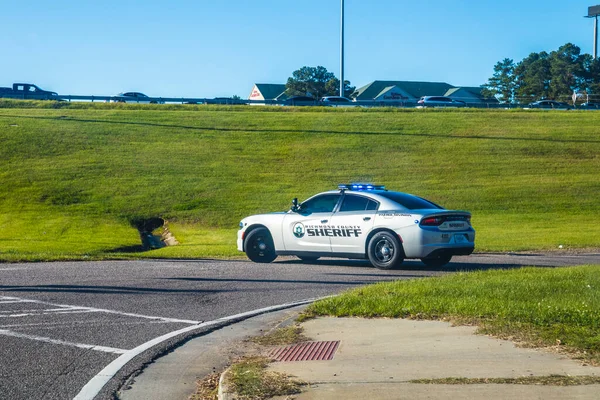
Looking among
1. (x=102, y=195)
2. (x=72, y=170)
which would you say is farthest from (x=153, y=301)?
(x=72, y=170)

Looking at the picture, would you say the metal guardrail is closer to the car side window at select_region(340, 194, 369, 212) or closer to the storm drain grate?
the car side window at select_region(340, 194, 369, 212)

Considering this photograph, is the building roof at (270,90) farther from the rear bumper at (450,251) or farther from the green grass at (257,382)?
the green grass at (257,382)

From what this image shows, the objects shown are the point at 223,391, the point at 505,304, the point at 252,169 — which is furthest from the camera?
the point at 252,169

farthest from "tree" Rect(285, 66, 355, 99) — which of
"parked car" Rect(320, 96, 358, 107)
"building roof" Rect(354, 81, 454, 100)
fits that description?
"parked car" Rect(320, 96, 358, 107)

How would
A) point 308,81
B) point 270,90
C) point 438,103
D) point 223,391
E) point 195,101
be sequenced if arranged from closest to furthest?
point 223,391 → point 195,101 → point 438,103 → point 308,81 → point 270,90

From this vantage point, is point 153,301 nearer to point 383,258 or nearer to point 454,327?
point 454,327

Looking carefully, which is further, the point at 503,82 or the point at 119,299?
the point at 503,82

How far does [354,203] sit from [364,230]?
28.5 inches

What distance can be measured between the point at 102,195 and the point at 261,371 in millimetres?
25172

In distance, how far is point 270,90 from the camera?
354 feet

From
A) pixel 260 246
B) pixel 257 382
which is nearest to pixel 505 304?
pixel 257 382

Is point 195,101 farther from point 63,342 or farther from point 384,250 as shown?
point 63,342

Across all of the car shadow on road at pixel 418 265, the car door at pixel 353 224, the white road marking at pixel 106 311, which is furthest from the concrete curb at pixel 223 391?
the car door at pixel 353 224

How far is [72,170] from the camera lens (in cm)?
3428
